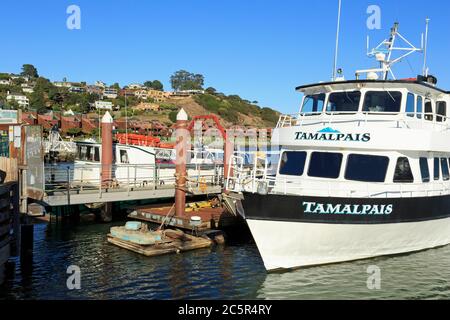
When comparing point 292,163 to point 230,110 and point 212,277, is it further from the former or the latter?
point 230,110

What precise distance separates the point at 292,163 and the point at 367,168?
239 cm

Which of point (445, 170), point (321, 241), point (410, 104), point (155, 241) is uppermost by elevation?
point (410, 104)

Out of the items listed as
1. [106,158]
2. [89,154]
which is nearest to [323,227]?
[106,158]

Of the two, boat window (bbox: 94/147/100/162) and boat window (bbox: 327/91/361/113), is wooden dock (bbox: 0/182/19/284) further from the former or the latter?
boat window (bbox: 94/147/100/162)

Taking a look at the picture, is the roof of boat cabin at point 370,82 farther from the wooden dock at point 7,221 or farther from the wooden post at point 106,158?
the wooden dock at point 7,221

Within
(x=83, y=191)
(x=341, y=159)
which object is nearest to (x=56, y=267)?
(x=83, y=191)

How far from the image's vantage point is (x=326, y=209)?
12.8 meters

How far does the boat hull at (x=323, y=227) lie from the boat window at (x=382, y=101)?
3114mm

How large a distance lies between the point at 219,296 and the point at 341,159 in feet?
18.7

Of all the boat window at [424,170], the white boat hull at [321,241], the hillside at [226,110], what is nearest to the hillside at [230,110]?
the hillside at [226,110]

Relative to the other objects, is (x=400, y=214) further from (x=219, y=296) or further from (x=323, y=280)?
(x=219, y=296)
